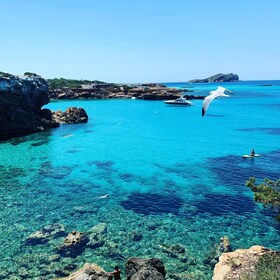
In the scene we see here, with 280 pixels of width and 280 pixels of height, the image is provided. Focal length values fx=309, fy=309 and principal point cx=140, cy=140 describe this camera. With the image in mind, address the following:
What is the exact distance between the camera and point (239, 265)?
1775cm

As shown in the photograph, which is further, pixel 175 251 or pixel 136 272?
pixel 175 251

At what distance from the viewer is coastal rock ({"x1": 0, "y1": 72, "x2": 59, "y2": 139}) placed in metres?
61.5

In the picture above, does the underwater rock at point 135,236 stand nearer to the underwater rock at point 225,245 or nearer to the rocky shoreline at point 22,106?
the underwater rock at point 225,245

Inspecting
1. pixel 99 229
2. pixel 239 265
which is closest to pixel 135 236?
pixel 99 229

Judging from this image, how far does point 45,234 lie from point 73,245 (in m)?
3.43

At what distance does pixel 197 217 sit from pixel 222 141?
3319 centimetres

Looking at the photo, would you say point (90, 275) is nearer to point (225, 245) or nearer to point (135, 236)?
point (135, 236)

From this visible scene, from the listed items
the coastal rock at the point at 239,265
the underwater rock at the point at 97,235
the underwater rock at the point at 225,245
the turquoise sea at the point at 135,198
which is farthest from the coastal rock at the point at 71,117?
the coastal rock at the point at 239,265

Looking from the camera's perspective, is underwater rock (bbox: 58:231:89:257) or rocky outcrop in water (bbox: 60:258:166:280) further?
underwater rock (bbox: 58:231:89:257)

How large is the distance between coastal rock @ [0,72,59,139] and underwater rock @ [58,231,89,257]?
45419 millimetres

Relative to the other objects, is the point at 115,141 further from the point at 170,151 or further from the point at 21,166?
the point at 21,166

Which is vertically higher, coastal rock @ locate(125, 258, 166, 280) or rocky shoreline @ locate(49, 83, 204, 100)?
rocky shoreline @ locate(49, 83, 204, 100)

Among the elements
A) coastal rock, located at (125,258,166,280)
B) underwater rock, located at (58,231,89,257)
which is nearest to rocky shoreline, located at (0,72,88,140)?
underwater rock, located at (58,231,89,257)

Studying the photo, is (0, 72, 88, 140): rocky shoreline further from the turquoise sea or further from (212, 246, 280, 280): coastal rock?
(212, 246, 280, 280): coastal rock
